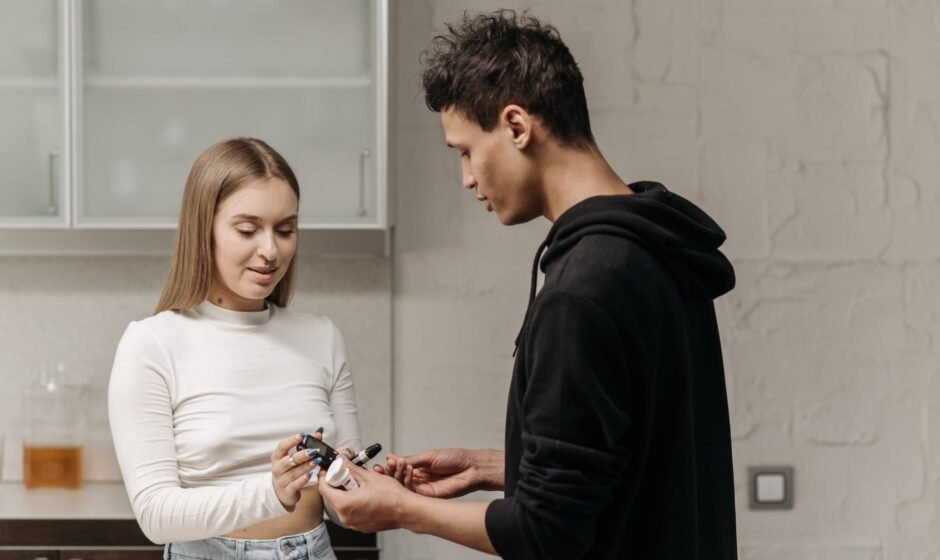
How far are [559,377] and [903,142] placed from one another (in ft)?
5.50

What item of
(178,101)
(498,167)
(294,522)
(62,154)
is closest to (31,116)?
(62,154)

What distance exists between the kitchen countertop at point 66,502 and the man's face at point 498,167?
116cm

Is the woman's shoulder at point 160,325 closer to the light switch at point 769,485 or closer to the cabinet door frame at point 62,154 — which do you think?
the cabinet door frame at point 62,154

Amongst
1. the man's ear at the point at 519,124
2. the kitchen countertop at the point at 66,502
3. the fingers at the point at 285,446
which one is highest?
the man's ear at the point at 519,124

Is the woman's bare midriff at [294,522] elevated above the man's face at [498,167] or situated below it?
below

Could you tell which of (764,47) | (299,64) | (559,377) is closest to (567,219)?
(559,377)

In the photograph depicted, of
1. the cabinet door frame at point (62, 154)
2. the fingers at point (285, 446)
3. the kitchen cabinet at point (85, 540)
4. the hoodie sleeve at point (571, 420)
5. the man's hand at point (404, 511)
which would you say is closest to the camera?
the hoodie sleeve at point (571, 420)

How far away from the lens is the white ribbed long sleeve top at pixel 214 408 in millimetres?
1540

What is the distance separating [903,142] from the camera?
7.91 feet

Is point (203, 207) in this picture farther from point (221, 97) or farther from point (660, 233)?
point (660, 233)

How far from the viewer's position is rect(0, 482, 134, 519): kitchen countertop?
204 centimetres

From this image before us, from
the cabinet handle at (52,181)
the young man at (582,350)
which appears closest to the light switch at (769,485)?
the young man at (582,350)

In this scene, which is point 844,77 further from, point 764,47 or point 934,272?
point 934,272

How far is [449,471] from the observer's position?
5.33ft
